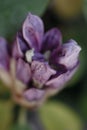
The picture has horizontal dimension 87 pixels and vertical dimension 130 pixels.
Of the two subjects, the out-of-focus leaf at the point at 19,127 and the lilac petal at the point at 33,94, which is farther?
the out-of-focus leaf at the point at 19,127

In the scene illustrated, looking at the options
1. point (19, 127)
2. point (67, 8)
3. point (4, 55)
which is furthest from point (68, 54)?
point (67, 8)

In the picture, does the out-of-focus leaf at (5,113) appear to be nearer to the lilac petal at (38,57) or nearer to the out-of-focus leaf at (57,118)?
the out-of-focus leaf at (57,118)

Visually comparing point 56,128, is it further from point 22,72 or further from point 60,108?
point 22,72

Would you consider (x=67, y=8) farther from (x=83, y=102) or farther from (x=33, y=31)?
(x=33, y=31)

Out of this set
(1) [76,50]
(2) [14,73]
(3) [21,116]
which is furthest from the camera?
(3) [21,116]

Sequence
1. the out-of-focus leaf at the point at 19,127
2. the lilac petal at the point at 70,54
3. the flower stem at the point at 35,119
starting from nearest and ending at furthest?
the lilac petal at the point at 70,54 → the out-of-focus leaf at the point at 19,127 → the flower stem at the point at 35,119

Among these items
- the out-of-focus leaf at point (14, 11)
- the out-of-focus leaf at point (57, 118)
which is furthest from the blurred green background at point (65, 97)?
the out-of-focus leaf at point (14, 11)

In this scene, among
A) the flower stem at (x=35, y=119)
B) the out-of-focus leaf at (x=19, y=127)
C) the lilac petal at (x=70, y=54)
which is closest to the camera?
the lilac petal at (x=70, y=54)

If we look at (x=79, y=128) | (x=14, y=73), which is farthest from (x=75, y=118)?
(x=14, y=73)

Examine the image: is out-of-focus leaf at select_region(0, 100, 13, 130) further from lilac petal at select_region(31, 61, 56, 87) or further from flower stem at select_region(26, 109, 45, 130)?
lilac petal at select_region(31, 61, 56, 87)
